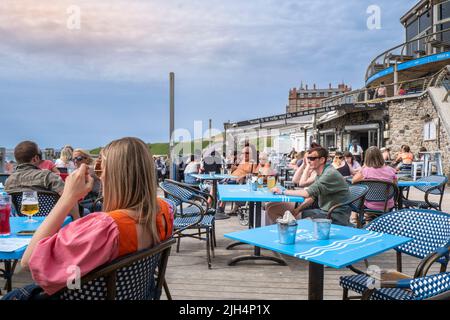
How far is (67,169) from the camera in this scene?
6570 mm

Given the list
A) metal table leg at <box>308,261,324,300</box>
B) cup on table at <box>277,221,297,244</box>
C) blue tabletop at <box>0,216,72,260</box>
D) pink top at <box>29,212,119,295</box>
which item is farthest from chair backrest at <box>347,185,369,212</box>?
pink top at <box>29,212,119,295</box>

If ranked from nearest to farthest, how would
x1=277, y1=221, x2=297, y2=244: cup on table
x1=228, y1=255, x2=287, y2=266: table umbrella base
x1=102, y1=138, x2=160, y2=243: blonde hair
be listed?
x1=102, y1=138, x2=160, y2=243: blonde hair
x1=277, y1=221, x2=297, y2=244: cup on table
x1=228, y1=255, x2=287, y2=266: table umbrella base

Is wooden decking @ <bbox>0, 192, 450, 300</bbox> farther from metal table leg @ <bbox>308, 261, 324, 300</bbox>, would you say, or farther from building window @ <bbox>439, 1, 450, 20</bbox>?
building window @ <bbox>439, 1, 450, 20</bbox>

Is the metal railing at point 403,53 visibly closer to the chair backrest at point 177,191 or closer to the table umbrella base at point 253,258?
the chair backrest at point 177,191

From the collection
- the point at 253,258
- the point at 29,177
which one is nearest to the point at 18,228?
the point at 29,177

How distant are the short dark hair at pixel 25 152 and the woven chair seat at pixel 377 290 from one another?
2.76 m

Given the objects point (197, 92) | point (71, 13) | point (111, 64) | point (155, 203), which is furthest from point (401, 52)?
point (155, 203)

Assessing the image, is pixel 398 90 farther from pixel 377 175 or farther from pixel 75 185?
pixel 75 185

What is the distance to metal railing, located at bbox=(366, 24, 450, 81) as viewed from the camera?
744 inches

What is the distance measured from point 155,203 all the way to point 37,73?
3899 millimetres

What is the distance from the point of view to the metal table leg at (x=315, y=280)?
2121mm

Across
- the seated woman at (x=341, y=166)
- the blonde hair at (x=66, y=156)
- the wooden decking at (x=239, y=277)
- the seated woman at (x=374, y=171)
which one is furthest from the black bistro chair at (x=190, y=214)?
the blonde hair at (x=66, y=156)

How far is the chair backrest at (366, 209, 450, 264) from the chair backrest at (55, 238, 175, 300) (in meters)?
1.62

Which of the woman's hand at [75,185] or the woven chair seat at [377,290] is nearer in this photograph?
the woman's hand at [75,185]
